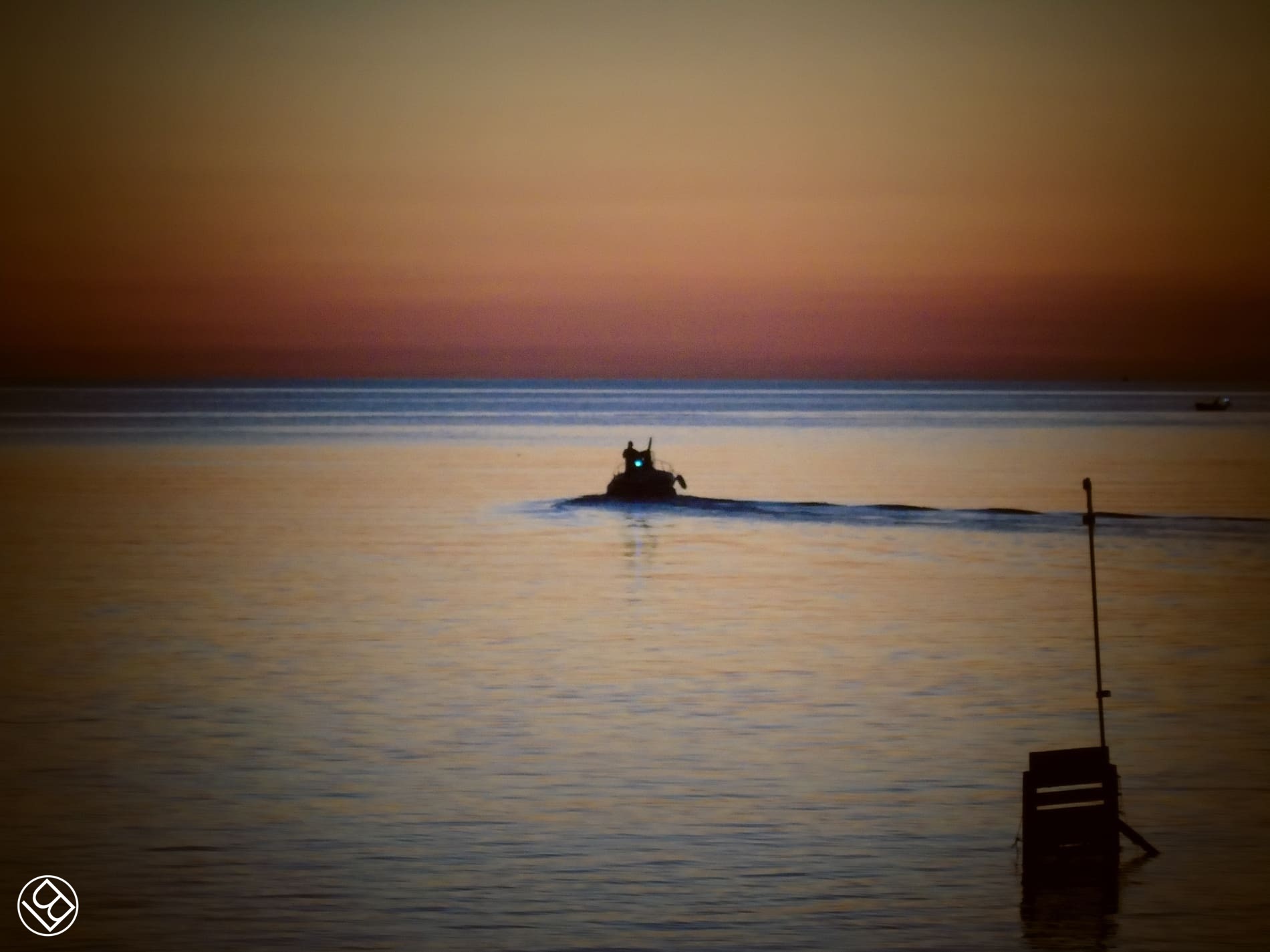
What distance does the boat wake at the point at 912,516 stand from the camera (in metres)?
53.2

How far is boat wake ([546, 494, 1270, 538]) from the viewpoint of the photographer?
53.2 meters

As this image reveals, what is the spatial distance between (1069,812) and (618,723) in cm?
865

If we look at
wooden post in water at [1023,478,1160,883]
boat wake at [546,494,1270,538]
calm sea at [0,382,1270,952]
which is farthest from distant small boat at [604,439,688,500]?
wooden post in water at [1023,478,1160,883]

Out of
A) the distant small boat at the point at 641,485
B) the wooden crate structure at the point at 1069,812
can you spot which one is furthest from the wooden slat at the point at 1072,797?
the distant small boat at the point at 641,485

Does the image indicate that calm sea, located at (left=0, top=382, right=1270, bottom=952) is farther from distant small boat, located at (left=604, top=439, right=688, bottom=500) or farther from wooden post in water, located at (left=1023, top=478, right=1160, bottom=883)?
distant small boat, located at (left=604, top=439, right=688, bottom=500)

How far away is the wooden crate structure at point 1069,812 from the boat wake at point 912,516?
121ft

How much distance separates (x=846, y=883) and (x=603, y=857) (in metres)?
2.52

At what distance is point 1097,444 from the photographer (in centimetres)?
10919

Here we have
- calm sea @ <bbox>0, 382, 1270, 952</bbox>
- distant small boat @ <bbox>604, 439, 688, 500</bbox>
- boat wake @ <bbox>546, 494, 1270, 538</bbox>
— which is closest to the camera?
calm sea @ <bbox>0, 382, 1270, 952</bbox>

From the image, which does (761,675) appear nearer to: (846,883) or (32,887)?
(846,883)

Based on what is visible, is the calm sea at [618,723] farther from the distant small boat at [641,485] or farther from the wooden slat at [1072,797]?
the distant small boat at [641,485]

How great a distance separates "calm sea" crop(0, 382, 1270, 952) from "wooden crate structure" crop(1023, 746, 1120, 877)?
427mm

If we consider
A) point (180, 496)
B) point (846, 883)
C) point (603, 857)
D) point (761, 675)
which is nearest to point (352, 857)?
point (603, 857)

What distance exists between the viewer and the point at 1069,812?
15617 mm
